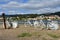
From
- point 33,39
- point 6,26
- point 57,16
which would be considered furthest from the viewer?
point 57,16

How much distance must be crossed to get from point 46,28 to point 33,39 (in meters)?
9.04

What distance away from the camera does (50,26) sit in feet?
84.9

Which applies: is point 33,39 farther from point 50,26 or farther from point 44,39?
point 50,26

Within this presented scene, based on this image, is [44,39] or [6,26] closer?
[44,39]

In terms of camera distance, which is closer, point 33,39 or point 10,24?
point 33,39

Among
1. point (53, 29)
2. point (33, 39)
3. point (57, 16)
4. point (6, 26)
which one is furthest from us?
point (57, 16)

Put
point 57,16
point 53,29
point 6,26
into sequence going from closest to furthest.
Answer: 1. point 53,29
2. point 6,26
3. point 57,16

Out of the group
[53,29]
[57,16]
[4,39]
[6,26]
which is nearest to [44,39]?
[4,39]

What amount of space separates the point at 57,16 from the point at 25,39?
7916cm

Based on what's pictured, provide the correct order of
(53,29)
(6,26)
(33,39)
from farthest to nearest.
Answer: (6,26) → (53,29) → (33,39)

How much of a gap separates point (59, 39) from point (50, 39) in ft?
2.17

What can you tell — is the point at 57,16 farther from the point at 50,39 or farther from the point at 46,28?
the point at 50,39

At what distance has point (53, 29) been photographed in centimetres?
2558

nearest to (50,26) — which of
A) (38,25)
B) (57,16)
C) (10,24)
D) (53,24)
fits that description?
(53,24)
